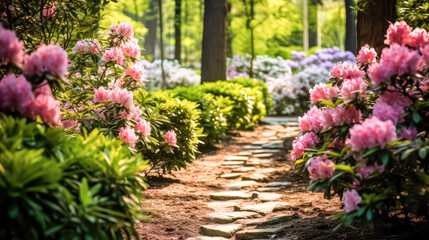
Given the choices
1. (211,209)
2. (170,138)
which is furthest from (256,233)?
(170,138)

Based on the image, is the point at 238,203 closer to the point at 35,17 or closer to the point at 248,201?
the point at 248,201

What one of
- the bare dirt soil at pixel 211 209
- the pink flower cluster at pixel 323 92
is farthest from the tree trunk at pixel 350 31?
the pink flower cluster at pixel 323 92

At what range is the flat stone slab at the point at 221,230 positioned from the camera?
11.8 ft

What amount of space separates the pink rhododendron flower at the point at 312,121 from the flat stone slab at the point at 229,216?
42.2 inches

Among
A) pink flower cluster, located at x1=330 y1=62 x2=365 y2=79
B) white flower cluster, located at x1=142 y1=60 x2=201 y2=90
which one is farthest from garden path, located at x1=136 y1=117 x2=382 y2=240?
white flower cluster, located at x1=142 y1=60 x2=201 y2=90

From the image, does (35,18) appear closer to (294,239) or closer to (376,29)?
(294,239)

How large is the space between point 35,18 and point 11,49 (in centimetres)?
144

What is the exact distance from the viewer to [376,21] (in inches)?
160

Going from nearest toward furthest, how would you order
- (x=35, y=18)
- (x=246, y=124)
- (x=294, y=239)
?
1. (x=294, y=239)
2. (x=35, y=18)
3. (x=246, y=124)

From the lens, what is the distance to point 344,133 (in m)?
2.87

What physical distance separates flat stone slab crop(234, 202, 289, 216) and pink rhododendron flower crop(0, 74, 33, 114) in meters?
2.62

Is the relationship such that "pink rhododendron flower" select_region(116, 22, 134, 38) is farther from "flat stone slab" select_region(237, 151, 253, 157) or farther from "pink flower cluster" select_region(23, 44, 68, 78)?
"flat stone slab" select_region(237, 151, 253, 157)

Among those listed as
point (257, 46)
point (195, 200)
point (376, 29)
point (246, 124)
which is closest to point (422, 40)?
point (376, 29)

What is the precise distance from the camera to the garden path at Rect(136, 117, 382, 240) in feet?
11.7
